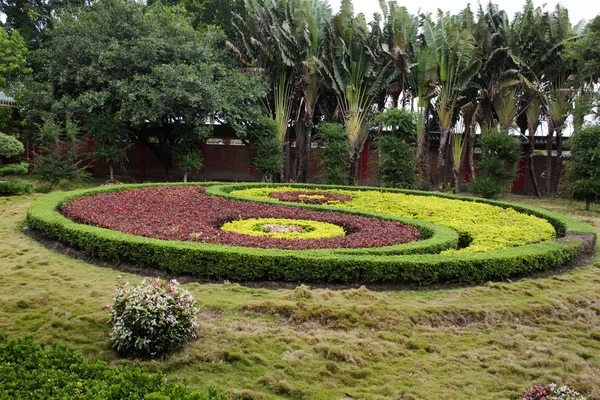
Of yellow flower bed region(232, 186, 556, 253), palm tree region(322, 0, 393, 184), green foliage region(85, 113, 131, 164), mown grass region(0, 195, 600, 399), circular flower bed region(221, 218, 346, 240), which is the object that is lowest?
mown grass region(0, 195, 600, 399)

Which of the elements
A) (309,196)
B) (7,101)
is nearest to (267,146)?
(309,196)

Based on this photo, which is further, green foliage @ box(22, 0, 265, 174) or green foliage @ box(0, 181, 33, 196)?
green foliage @ box(22, 0, 265, 174)

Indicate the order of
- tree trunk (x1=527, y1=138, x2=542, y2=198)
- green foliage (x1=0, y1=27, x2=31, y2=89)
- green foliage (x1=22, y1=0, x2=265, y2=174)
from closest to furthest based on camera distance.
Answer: green foliage (x1=22, y1=0, x2=265, y2=174) < tree trunk (x1=527, y1=138, x2=542, y2=198) < green foliage (x1=0, y1=27, x2=31, y2=89)

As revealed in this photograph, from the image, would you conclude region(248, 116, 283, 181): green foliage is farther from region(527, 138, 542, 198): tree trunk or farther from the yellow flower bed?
region(527, 138, 542, 198): tree trunk

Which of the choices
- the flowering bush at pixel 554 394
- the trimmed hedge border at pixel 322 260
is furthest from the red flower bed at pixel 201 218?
the flowering bush at pixel 554 394

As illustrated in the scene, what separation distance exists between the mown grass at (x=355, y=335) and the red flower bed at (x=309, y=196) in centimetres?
656

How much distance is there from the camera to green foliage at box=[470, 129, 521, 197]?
17.6 metres

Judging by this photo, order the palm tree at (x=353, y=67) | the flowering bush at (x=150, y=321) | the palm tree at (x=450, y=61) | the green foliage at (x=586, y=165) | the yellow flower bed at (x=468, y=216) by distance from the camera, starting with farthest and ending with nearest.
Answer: the palm tree at (x=353, y=67) → the palm tree at (x=450, y=61) → the green foliage at (x=586, y=165) → the yellow flower bed at (x=468, y=216) → the flowering bush at (x=150, y=321)

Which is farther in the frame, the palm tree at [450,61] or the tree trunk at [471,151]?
the tree trunk at [471,151]

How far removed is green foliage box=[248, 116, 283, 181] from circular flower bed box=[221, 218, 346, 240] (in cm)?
1009

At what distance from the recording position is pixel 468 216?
10.9 metres

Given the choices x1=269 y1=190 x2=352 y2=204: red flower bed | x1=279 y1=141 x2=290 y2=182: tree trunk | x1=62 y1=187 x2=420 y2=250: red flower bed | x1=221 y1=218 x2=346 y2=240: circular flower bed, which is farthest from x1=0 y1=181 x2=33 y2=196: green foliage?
x1=279 y1=141 x2=290 y2=182: tree trunk

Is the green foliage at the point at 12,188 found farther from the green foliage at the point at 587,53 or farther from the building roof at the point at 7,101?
the green foliage at the point at 587,53

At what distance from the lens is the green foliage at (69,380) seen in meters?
3.18
